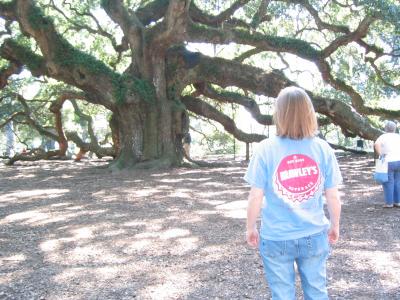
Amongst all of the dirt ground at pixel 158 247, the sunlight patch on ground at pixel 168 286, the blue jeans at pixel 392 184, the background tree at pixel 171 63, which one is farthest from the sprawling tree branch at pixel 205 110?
the sunlight patch on ground at pixel 168 286

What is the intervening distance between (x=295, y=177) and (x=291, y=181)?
0.03 meters

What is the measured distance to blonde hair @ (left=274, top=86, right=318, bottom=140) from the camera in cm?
253

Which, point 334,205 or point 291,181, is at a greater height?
point 291,181

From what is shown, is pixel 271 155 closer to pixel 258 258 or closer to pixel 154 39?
pixel 258 258

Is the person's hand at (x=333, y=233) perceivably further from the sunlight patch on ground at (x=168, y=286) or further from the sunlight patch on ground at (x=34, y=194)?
the sunlight patch on ground at (x=34, y=194)

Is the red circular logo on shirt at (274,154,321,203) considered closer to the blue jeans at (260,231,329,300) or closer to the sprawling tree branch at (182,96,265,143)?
the blue jeans at (260,231,329,300)

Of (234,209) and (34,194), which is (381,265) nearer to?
(234,209)

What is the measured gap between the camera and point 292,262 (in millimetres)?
2562

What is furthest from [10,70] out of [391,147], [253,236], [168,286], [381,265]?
[253,236]

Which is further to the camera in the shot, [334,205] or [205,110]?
[205,110]

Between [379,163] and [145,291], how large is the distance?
14.3 ft

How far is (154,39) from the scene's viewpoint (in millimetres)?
13070

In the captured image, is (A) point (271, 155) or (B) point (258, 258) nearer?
(A) point (271, 155)

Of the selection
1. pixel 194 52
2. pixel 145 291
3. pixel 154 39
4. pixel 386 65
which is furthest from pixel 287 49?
pixel 145 291
